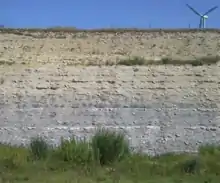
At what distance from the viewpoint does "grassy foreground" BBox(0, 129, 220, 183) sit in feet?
52.8

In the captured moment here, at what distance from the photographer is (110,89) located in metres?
30.0

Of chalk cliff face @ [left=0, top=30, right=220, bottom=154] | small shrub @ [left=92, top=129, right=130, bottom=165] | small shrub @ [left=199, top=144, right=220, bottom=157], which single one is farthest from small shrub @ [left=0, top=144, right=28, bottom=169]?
small shrub @ [left=199, top=144, right=220, bottom=157]

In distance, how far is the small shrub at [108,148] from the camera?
2009 cm

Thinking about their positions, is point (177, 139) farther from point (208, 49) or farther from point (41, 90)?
point (208, 49)

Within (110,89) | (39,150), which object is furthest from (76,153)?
(110,89)

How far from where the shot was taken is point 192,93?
2923 centimetres

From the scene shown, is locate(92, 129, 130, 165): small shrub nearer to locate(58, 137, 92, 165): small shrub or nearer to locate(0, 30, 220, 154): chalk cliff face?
locate(58, 137, 92, 165): small shrub

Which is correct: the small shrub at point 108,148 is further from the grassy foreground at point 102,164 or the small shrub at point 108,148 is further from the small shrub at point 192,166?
the small shrub at point 192,166

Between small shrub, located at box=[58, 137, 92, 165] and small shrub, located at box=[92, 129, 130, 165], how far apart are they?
0.29m

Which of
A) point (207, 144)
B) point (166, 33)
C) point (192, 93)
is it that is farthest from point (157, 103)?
point (166, 33)

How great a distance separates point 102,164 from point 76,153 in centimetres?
92

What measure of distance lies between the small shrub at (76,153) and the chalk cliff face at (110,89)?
4.74 meters

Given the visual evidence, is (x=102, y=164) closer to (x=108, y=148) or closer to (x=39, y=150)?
(x=108, y=148)

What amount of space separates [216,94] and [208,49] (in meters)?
7.20
